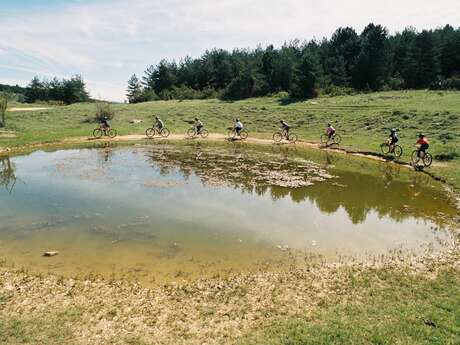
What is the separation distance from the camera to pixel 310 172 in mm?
26578

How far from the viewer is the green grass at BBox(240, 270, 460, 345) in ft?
26.6

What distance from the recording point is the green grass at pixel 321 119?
35.7 metres

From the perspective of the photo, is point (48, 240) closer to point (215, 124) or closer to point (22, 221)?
point (22, 221)

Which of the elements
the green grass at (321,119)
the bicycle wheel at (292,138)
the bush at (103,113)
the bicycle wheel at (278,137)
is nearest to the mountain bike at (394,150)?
the green grass at (321,119)

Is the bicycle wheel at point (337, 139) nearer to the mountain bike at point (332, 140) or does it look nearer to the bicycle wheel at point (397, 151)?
the mountain bike at point (332, 140)

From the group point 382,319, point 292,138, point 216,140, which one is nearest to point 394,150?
point 292,138

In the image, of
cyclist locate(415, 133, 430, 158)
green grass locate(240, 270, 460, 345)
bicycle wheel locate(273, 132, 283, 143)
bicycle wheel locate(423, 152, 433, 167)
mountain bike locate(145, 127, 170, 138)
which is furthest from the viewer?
mountain bike locate(145, 127, 170, 138)

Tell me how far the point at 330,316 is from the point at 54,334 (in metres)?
6.31

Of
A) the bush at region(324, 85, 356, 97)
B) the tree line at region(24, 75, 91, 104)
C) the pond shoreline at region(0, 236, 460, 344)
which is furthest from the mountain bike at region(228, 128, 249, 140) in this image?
the tree line at region(24, 75, 91, 104)

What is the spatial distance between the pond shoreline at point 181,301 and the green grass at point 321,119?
1868cm

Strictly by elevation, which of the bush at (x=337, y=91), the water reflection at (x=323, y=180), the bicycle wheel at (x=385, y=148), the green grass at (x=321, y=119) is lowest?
the water reflection at (x=323, y=180)

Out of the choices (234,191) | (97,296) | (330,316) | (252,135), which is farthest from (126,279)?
(252,135)

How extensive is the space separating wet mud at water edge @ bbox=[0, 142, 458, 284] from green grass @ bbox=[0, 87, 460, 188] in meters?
7.81

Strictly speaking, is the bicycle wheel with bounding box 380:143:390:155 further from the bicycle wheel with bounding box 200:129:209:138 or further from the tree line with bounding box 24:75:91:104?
the tree line with bounding box 24:75:91:104
